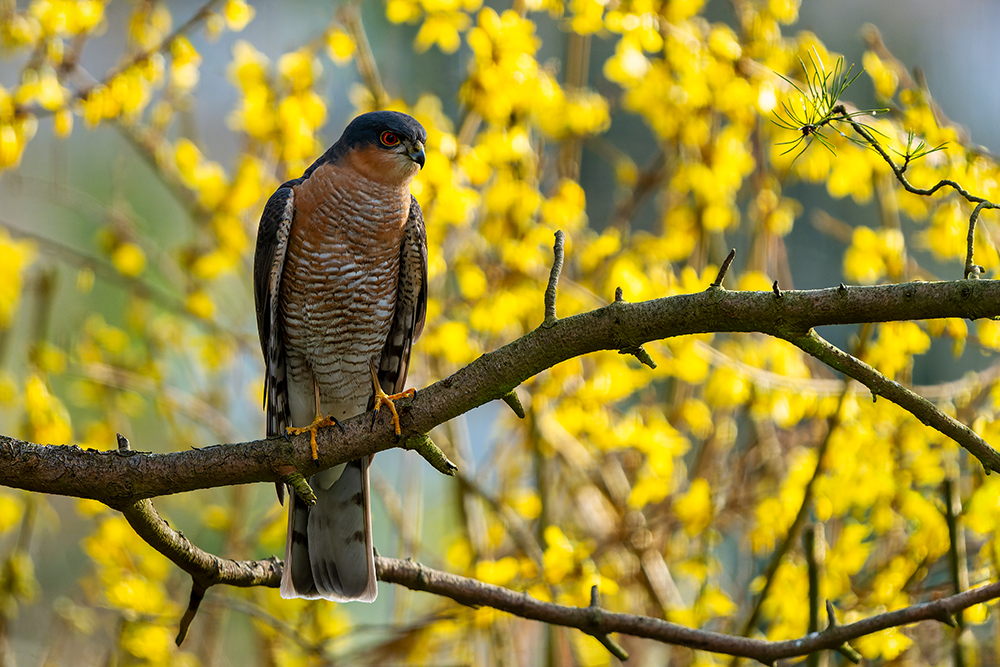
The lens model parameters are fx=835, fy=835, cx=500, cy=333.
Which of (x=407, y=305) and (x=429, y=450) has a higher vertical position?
(x=407, y=305)

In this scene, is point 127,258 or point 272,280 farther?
point 127,258

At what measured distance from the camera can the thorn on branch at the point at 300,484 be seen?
6.65 ft

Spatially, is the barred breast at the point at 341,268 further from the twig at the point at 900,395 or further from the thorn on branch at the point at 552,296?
the twig at the point at 900,395

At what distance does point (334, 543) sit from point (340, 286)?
3.07ft

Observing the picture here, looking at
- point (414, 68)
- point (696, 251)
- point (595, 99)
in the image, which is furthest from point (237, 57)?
point (414, 68)

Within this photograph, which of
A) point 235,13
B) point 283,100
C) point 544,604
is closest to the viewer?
point 544,604

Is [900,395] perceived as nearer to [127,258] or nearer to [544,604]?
[544,604]

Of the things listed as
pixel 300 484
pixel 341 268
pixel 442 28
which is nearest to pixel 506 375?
pixel 300 484

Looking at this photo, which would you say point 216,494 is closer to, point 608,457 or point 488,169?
point 608,457

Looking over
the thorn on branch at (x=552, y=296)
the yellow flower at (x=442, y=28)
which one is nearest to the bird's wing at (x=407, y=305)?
the yellow flower at (x=442, y=28)

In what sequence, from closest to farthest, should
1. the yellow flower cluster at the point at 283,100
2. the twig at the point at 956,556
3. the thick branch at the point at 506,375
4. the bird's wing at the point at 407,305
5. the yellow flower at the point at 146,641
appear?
the thick branch at the point at 506,375, the twig at the point at 956,556, the bird's wing at the point at 407,305, the yellow flower at the point at 146,641, the yellow flower cluster at the point at 283,100

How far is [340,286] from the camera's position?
3094mm

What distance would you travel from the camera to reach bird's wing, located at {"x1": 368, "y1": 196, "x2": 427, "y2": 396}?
10.6 feet

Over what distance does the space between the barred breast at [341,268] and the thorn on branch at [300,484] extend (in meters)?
1.15
